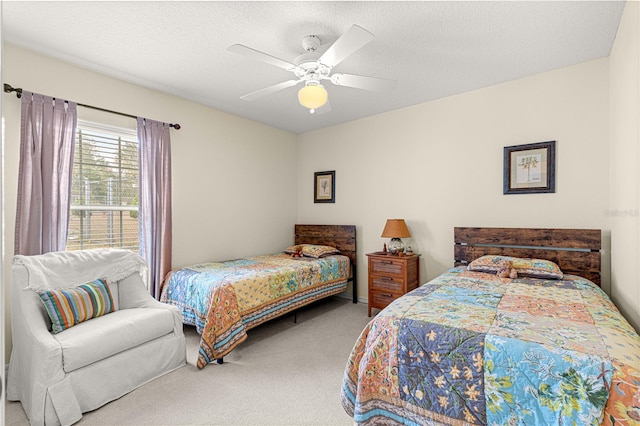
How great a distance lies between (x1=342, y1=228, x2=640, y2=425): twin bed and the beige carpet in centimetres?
47

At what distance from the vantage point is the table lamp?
4016 mm

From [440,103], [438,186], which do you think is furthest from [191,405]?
[440,103]

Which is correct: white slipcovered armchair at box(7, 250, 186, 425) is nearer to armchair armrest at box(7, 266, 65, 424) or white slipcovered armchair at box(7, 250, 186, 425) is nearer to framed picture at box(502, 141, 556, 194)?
armchair armrest at box(7, 266, 65, 424)

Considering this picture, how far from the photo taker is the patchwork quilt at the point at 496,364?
139cm

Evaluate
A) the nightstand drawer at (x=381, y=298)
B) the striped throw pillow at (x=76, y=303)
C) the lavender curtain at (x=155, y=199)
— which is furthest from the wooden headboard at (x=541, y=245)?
the striped throw pillow at (x=76, y=303)

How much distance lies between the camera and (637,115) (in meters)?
2.01

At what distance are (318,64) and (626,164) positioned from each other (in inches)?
88.3

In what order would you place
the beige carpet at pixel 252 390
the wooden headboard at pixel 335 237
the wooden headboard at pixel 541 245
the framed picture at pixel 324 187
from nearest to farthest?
1. the beige carpet at pixel 252 390
2. the wooden headboard at pixel 541 245
3. the wooden headboard at pixel 335 237
4. the framed picture at pixel 324 187

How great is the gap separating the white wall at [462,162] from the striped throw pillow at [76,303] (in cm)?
309

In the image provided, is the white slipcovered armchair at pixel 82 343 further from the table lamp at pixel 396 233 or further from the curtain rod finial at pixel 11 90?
the table lamp at pixel 396 233

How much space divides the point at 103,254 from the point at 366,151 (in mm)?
3299

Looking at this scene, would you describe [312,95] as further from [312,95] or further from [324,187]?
[324,187]

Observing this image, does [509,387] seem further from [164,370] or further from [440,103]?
[440,103]

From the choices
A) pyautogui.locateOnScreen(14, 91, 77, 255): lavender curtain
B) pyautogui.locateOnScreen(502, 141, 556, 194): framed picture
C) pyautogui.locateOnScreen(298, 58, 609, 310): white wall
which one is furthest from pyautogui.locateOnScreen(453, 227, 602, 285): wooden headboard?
pyautogui.locateOnScreen(14, 91, 77, 255): lavender curtain
